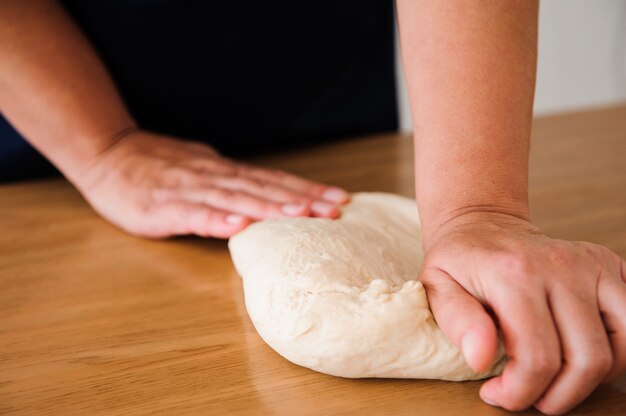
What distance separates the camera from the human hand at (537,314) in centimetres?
56

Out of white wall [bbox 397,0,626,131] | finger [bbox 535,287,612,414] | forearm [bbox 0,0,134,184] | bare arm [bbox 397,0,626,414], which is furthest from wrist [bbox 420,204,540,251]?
white wall [bbox 397,0,626,131]

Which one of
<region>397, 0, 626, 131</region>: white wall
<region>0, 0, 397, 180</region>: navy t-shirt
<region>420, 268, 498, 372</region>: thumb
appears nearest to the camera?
<region>420, 268, 498, 372</region>: thumb

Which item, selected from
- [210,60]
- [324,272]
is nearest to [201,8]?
[210,60]

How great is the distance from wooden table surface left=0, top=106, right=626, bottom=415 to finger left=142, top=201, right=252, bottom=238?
1.2 inches

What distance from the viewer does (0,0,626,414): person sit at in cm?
58

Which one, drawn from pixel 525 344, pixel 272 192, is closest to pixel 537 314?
pixel 525 344

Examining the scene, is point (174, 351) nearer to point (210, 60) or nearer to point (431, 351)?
point (431, 351)

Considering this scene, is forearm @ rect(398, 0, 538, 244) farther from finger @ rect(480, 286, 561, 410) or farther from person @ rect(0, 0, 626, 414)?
finger @ rect(480, 286, 561, 410)

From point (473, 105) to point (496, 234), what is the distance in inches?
6.7

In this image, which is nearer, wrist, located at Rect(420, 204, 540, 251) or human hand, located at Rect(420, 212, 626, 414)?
human hand, located at Rect(420, 212, 626, 414)

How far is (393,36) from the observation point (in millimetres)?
1464

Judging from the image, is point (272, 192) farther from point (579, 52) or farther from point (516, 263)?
point (579, 52)

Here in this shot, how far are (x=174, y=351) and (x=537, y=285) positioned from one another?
40cm

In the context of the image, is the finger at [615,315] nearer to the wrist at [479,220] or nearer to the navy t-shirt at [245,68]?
the wrist at [479,220]
